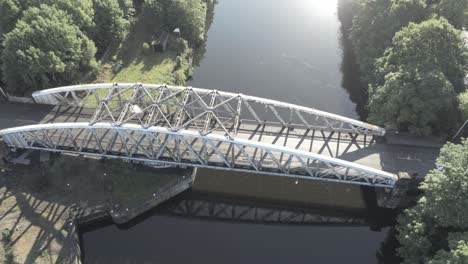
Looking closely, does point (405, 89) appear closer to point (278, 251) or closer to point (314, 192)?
point (314, 192)

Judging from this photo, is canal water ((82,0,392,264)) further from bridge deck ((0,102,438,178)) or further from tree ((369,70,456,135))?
tree ((369,70,456,135))

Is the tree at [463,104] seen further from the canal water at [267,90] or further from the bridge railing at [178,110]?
the canal water at [267,90]

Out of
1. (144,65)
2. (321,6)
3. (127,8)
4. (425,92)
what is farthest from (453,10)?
(127,8)

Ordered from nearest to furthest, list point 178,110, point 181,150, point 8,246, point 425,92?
1. point 8,246
2. point 425,92
3. point 181,150
4. point 178,110

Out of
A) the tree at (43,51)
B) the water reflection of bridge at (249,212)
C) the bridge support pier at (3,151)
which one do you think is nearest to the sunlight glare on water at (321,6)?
the tree at (43,51)

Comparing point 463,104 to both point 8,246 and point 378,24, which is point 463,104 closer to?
point 378,24

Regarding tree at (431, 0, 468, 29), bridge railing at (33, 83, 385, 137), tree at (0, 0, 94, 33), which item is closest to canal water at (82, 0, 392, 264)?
bridge railing at (33, 83, 385, 137)
